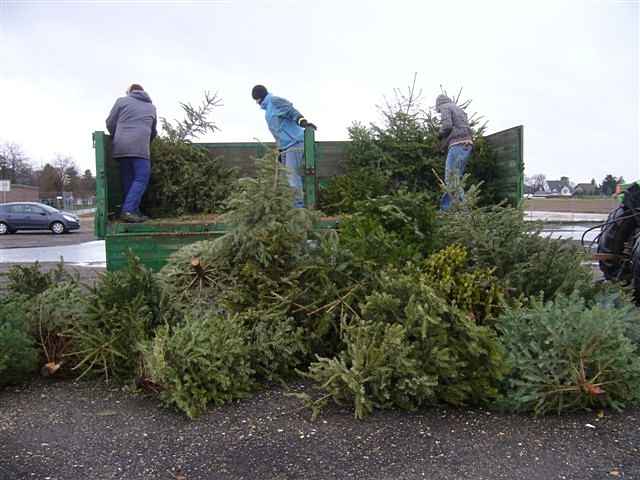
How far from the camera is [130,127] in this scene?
6.57 metres

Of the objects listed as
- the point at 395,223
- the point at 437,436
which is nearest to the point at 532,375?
the point at 437,436

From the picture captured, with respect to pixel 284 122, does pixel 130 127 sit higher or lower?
lower

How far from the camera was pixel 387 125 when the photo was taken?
25.0ft

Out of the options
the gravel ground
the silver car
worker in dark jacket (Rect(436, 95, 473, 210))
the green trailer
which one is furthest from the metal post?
the silver car

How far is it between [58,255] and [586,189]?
66.5 metres

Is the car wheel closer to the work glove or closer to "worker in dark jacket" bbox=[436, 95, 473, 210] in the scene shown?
the work glove

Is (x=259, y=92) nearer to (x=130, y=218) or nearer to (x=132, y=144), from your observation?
(x=132, y=144)

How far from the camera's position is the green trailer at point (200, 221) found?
5.82 metres

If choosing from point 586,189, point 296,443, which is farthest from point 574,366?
point 586,189

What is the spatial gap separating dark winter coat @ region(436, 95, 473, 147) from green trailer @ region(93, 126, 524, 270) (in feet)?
1.47

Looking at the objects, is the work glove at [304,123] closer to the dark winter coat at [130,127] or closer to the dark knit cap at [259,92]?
the dark knit cap at [259,92]

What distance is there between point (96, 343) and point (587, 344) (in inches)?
126

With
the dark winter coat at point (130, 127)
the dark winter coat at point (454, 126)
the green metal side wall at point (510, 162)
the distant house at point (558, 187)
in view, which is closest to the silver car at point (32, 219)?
the dark winter coat at point (130, 127)

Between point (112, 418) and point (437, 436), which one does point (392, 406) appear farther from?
point (112, 418)
